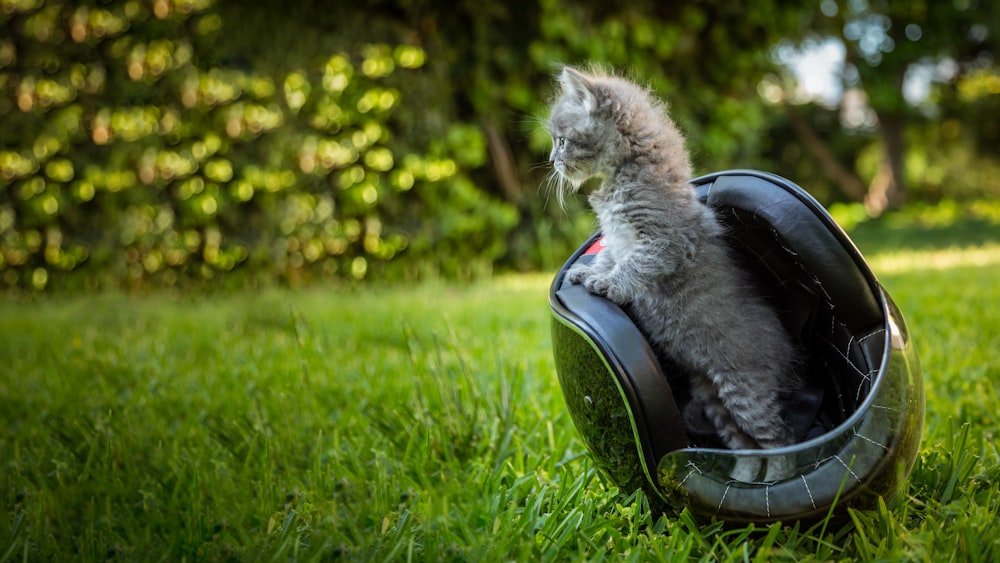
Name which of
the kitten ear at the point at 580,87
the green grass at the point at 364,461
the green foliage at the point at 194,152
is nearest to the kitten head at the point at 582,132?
the kitten ear at the point at 580,87

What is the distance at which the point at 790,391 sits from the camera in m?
1.73

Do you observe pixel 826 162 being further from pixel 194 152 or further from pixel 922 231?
pixel 194 152

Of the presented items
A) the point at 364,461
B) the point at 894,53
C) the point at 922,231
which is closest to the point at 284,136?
the point at 364,461

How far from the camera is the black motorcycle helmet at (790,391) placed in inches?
58.1

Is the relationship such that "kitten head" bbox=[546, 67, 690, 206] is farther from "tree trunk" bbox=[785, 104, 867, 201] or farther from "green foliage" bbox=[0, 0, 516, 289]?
"tree trunk" bbox=[785, 104, 867, 201]

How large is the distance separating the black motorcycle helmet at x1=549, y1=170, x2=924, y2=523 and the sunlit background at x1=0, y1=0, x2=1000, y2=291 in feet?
10.4

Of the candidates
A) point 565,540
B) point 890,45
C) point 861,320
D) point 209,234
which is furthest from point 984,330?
point 890,45

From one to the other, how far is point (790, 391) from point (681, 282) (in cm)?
34

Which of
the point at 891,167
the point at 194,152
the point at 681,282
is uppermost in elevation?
the point at 194,152

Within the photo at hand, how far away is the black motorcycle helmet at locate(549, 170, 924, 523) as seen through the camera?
1.48 meters

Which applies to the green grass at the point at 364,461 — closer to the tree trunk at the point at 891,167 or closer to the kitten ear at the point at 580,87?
the kitten ear at the point at 580,87

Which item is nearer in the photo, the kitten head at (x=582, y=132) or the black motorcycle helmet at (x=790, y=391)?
the black motorcycle helmet at (x=790, y=391)

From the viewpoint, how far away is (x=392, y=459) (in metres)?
2.06

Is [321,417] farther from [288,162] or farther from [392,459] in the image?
[288,162]
